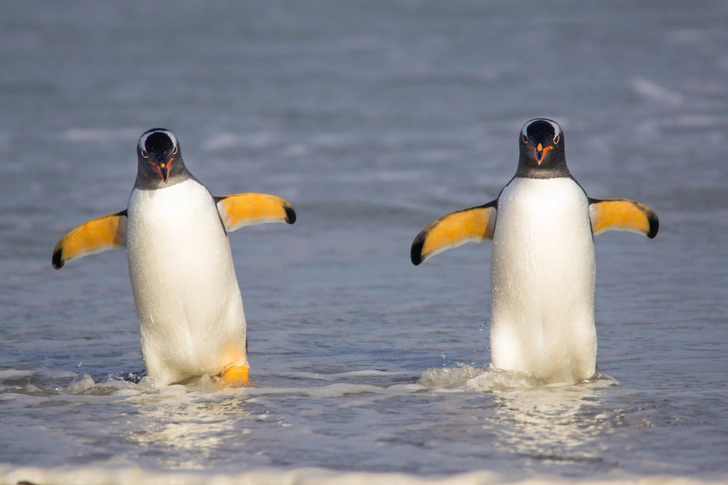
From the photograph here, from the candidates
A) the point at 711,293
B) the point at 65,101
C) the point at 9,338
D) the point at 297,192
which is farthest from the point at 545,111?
the point at 9,338

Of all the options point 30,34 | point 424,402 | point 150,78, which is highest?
point 30,34

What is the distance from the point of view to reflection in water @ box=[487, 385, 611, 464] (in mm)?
3379

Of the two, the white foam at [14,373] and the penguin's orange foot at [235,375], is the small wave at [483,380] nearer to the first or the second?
the penguin's orange foot at [235,375]

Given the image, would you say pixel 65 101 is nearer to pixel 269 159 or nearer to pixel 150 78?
pixel 150 78

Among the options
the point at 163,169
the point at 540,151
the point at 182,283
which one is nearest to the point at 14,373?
the point at 182,283

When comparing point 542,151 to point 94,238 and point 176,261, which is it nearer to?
point 176,261

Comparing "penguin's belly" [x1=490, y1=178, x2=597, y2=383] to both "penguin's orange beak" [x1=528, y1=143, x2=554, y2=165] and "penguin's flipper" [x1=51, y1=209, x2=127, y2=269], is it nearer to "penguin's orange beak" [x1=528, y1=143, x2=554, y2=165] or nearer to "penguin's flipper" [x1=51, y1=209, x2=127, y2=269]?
"penguin's orange beak" [x1=528, y1=143, x2=554, y2=165]

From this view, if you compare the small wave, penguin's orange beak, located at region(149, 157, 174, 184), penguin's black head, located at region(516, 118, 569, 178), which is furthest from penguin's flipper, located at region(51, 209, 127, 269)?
penguin's black head, located at region(516, 118, 569, 178)

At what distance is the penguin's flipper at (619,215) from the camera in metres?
4.33

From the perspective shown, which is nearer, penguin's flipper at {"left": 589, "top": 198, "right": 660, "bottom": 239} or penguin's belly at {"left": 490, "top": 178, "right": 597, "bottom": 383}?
penguin's belly at {"left": 490, "top": 178, "right": 597, "bottom": 383}

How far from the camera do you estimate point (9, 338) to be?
17.4 ft

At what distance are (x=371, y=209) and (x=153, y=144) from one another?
496 centimetres

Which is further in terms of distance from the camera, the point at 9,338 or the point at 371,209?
the point at 371,209

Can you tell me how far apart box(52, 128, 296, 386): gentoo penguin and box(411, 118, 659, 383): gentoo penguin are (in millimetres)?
831
